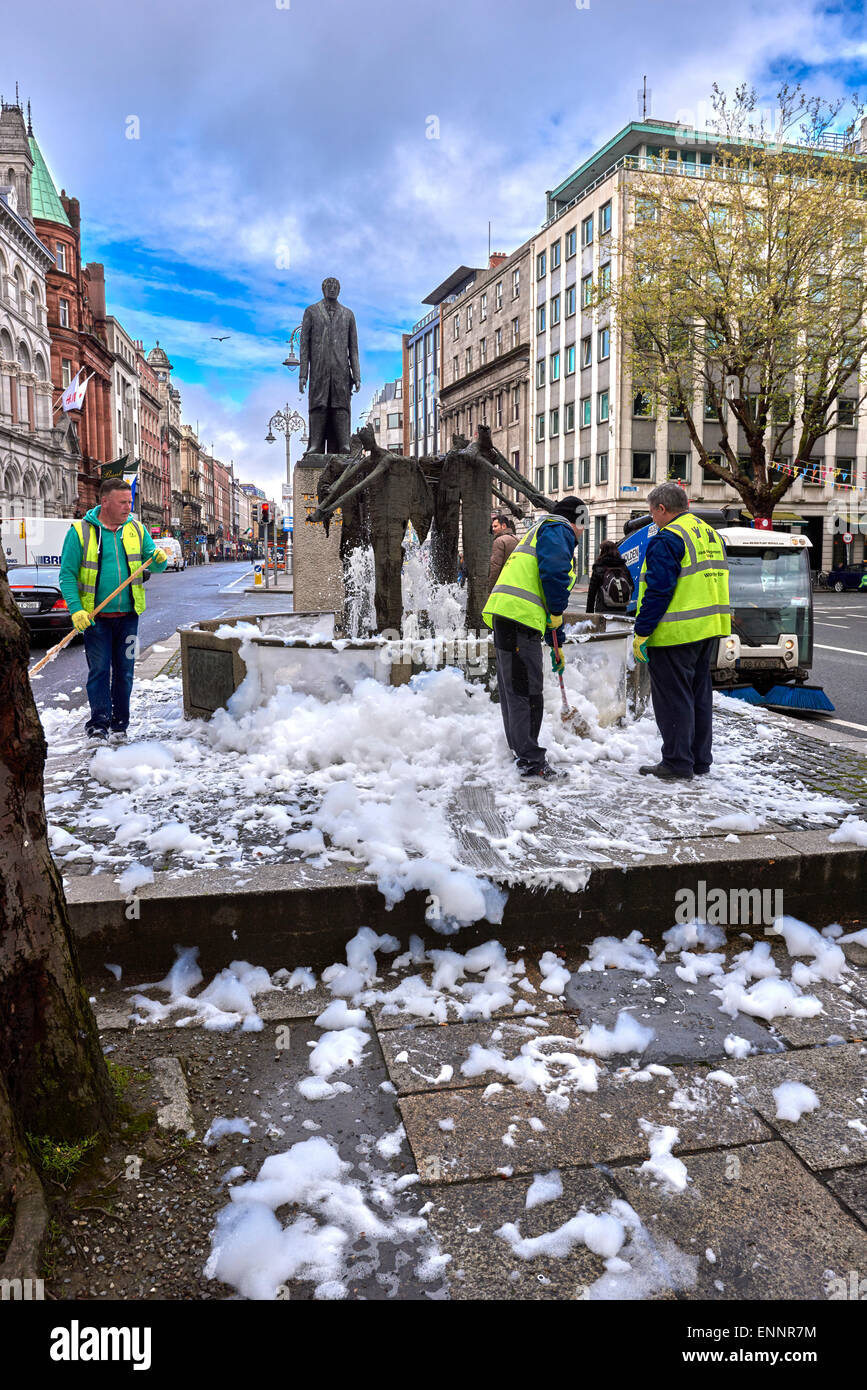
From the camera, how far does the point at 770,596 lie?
11.8 meters

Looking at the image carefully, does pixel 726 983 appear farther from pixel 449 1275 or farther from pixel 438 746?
pixel 438 746

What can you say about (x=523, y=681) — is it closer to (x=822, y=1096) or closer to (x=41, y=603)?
(x=822, y=1096)

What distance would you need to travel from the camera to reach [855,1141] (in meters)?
2.72

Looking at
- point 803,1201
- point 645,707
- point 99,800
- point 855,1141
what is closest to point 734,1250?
point 803,1201

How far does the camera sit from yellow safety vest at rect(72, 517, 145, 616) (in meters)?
7.14

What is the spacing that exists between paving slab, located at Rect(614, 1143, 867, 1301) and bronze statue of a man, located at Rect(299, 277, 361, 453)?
1254 centimetres

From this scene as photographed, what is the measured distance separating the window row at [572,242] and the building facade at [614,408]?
76 mm

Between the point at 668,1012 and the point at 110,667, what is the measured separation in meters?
5.32

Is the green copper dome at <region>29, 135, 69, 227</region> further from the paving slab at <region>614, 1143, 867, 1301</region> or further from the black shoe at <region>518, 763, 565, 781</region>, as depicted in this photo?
the paving slab at <region>614, 1143, 867, 1301</region>

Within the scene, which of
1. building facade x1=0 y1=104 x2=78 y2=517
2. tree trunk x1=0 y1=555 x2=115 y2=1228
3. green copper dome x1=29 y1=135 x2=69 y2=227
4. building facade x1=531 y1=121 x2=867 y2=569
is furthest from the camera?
green copper dome x1=29 y1=135 x2=69 y2=227

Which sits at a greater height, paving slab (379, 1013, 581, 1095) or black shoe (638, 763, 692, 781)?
black shoe (638, 763, 692, 781)

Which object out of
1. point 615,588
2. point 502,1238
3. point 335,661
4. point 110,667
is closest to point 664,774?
point 335,661

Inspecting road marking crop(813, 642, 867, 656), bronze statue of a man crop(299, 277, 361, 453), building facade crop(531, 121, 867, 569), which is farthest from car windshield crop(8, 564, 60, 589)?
building facade crop(531, 121, 867, 569)

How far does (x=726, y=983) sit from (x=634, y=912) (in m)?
0.57
